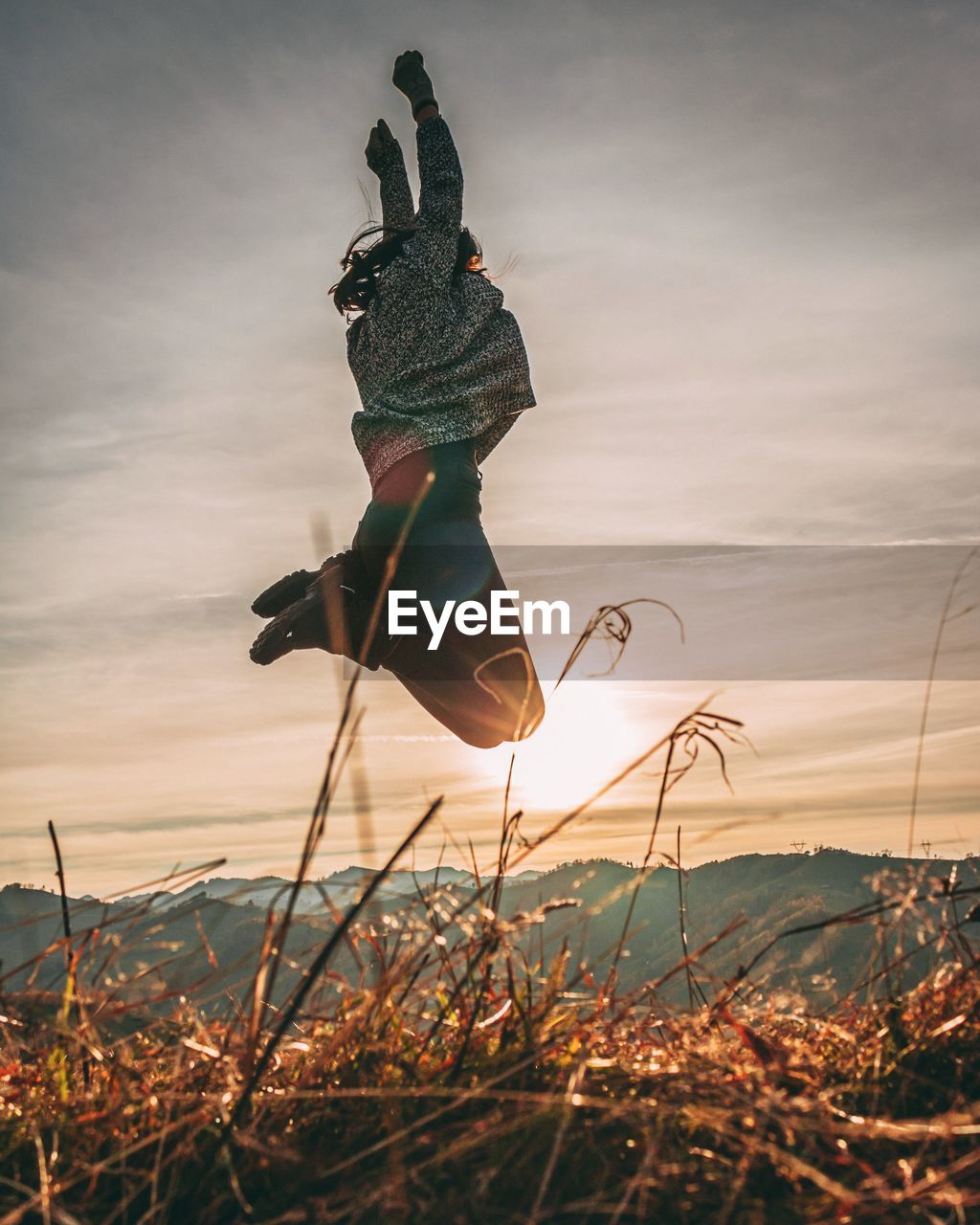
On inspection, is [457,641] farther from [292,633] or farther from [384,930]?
[384,930]

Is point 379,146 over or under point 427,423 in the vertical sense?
over

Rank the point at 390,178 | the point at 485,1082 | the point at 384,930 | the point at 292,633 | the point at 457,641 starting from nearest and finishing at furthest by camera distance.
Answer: the point at 485,1082 → the point at 384,930 → the point at 457,641 → the point at 292,633 → the point at 390,178

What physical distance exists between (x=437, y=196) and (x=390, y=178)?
1.95 ft

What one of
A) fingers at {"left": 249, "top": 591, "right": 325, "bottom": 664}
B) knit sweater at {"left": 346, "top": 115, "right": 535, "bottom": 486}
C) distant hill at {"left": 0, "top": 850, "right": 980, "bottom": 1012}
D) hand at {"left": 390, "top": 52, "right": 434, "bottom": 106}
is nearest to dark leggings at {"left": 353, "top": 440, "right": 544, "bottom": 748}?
knit sweater at {"left": 346, "top": 115, "right": 535, "bottom": 486}

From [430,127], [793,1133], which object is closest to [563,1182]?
[793,1133]

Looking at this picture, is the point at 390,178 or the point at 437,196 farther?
the point at 390,178

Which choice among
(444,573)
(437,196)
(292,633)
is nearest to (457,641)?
(444,573)

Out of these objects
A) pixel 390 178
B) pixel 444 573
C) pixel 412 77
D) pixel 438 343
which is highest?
pixel 412 77

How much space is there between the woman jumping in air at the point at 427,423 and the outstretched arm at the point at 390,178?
11 centimetres

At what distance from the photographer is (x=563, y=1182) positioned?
1.24 m

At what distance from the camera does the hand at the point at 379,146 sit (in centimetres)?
529

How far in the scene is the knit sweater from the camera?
15.8ft

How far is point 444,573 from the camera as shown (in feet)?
14.5

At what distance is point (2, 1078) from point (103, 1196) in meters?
0.53
